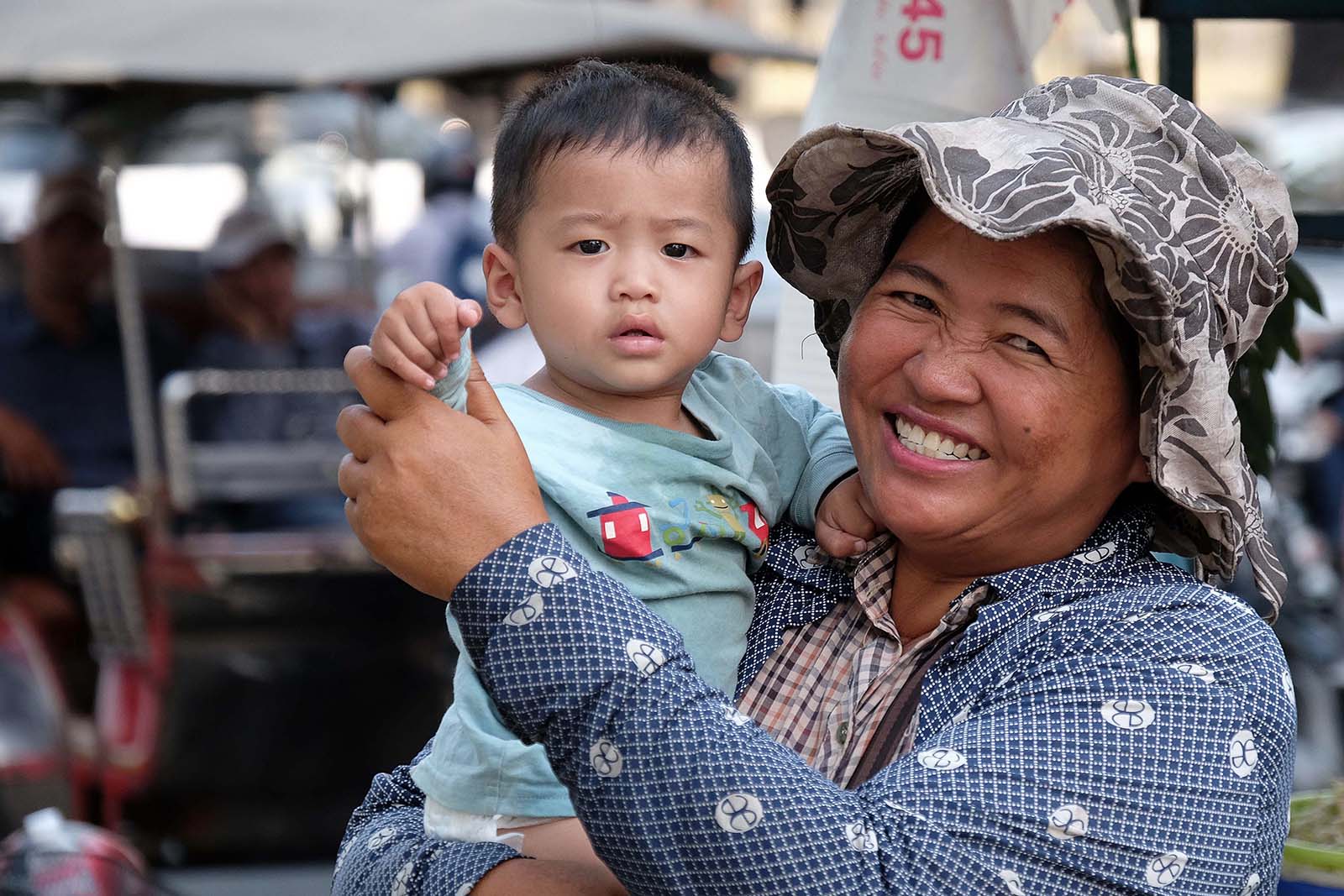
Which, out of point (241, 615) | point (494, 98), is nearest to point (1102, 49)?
point (494, 98)

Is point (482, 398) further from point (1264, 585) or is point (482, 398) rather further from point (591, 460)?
point (1264, 585)

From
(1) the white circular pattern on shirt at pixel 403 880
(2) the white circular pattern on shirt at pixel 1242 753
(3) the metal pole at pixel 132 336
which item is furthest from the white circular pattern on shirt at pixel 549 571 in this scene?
(3) the metal pole at pixel 132 336

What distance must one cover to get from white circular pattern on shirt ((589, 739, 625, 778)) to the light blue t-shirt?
0.28 m

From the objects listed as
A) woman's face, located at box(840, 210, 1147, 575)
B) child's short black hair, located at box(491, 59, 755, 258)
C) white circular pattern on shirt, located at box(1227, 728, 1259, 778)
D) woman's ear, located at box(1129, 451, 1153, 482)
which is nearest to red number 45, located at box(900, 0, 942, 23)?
child's short black hair, located at box(491, 59, 755, 258)

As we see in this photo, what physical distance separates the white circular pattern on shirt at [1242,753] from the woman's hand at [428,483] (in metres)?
0.76

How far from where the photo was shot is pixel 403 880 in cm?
189

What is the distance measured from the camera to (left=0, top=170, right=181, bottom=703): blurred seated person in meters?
6.66

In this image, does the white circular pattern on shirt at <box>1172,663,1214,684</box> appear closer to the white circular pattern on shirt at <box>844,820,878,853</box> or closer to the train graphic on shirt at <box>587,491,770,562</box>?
the white circular pattern on shirt at <box>844,820,878,853</box>

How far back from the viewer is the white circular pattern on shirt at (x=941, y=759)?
164cm

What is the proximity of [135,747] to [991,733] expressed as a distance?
503 centimetres

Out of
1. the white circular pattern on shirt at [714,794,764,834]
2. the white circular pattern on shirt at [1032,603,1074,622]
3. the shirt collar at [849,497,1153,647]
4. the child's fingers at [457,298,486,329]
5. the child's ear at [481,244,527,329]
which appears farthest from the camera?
the child's ear at [481,244,527,329]

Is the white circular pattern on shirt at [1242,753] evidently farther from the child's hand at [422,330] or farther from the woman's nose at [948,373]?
the child's hand at [422,330]

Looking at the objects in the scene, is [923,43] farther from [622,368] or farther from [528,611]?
[528,611]

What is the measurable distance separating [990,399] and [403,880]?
895mm
